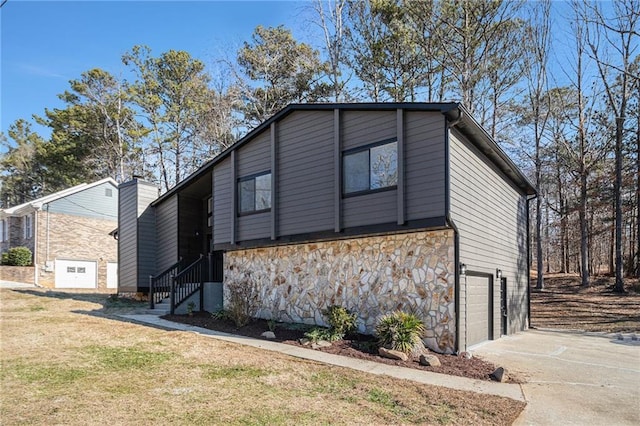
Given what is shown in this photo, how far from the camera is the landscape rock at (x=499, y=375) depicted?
6.99 m

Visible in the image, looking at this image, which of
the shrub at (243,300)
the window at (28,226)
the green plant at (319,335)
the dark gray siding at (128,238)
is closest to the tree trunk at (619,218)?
the green plant at (319,335)

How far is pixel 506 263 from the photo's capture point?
12.6 metres

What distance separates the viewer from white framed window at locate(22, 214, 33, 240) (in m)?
23.7

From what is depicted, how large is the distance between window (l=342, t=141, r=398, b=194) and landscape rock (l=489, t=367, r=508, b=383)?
13.3 feet

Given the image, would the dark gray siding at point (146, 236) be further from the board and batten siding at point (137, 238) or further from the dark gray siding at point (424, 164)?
the dark gray siding at point (424, 164)

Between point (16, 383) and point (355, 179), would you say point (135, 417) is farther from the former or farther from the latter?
point (355, 179)

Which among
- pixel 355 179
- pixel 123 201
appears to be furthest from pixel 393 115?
pixel 123 201

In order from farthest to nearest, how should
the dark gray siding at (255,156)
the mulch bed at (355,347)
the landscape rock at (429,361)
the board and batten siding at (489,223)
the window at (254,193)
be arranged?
the dark gray siding at (255,156) < the window at (254,193) < the board and batten siding at (489,223) < the landscape rock at (429,361) < the mulch bed at (355,347)

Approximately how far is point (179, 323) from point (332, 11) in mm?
16476

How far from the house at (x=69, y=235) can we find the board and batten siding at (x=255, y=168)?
49.5 ft

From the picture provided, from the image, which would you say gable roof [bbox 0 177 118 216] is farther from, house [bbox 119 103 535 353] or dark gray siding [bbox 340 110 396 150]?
dark gray siding [bbox 340 110 396 150]

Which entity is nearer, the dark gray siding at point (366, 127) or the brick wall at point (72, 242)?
the dark gray siding at point (366, 127)

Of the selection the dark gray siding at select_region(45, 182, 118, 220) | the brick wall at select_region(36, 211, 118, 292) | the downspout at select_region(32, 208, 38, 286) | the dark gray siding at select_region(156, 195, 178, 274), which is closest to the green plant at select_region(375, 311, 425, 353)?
the dark gray siding at select_region(156, 195, 178, 274)

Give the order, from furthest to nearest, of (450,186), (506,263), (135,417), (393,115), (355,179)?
(506,263) → (355,179) → (393,115) → (450,186) → (135,417)
